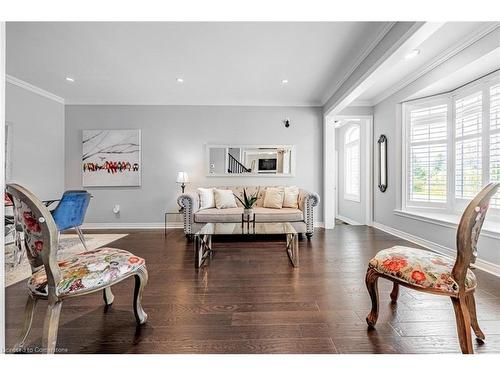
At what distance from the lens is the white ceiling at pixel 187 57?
2.54 metres

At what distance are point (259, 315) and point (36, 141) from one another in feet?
16.1

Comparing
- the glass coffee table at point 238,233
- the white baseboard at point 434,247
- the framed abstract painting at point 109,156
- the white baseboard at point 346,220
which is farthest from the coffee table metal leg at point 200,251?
the white baseboard at point 346,220

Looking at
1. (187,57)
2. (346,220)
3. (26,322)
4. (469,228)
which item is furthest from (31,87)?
(346,220)

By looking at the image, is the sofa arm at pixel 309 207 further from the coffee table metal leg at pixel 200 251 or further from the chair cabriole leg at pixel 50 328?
the chair cabriole leg at pixel 50 328

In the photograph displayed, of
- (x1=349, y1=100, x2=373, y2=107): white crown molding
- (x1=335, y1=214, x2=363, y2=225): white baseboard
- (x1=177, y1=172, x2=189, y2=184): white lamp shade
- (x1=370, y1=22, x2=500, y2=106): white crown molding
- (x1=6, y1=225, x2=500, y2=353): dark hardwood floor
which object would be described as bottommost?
(x1=6, y1=225, x2=500, y2=353): dark hardwood floor

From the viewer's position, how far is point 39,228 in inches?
48.8

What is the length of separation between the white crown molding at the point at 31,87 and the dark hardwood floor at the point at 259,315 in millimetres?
3413

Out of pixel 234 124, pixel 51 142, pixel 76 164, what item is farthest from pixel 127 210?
pixel 234 124

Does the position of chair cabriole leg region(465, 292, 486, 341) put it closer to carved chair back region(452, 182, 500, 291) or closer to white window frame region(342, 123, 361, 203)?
carved chair back region(452, 182, 500, 291)

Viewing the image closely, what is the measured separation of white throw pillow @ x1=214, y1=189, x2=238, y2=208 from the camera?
4348mm

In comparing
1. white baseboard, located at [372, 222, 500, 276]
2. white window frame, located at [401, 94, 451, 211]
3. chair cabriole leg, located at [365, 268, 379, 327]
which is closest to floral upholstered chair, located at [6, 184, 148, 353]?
chair cabriole leg, located at [365, 268, 379, 327]

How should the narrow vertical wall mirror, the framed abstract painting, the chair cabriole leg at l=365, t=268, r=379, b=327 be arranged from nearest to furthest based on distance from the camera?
the chair cabriole leg at l=365, t=268, r=379, b=327 < the narrow vertical wall mirror < the framed abstract painting

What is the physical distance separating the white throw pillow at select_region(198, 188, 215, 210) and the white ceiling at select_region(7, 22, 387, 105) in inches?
72.4
